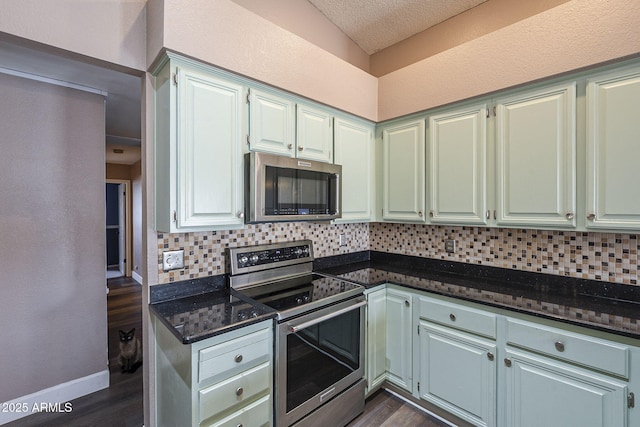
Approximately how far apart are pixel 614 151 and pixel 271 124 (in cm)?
193

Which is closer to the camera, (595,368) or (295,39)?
(595,368)

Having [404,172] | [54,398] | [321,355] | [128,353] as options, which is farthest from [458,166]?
[54,398]

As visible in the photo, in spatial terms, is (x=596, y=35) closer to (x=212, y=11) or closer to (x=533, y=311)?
(x=533, y=311)

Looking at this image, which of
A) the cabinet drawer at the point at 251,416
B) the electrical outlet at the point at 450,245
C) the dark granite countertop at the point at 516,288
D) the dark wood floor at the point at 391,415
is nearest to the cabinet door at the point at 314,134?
the dark granite countertop at the point at 516,288

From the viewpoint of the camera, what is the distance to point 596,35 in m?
1.55

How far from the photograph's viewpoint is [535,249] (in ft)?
6.70

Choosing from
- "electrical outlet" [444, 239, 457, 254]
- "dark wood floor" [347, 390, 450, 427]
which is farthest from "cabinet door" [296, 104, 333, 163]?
"dark wood floor" [347, 390, 450, 427]

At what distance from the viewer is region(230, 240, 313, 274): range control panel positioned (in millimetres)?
1937

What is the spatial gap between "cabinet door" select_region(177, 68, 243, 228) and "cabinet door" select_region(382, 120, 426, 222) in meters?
1.36

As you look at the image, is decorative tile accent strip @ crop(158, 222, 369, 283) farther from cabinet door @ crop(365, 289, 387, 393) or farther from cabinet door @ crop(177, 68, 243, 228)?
cabinet door @ crop(365, 289, 387, 393)

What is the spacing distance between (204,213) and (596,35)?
232 centimetres

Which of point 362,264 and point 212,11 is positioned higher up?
point 212,11

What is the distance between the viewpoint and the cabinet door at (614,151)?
1.50 meters

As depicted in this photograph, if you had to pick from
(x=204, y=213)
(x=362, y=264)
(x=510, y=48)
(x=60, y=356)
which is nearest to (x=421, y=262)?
(x=362, y=264)
